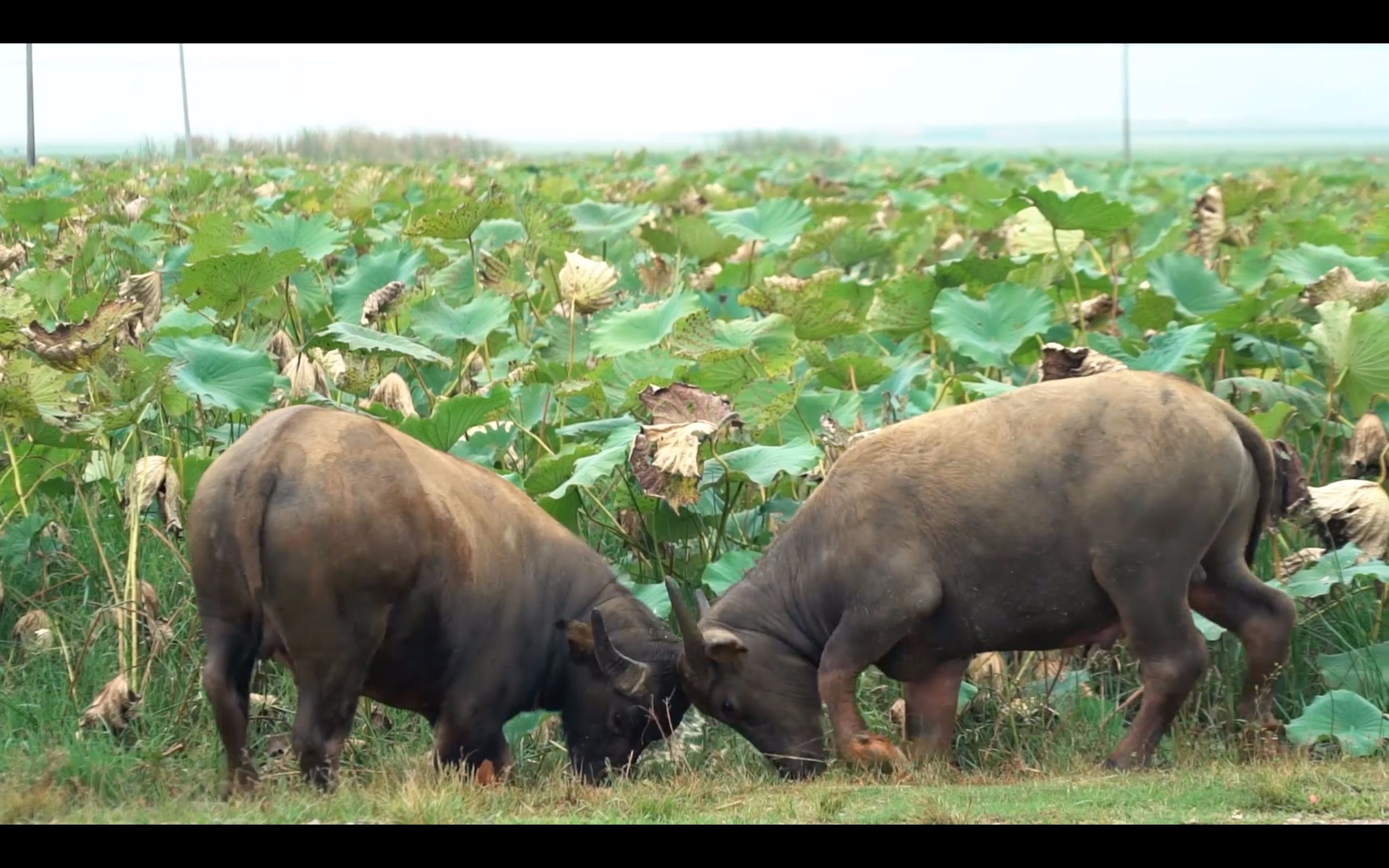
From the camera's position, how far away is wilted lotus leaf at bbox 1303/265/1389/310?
27.7ft

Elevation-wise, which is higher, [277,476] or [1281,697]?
[277,476]

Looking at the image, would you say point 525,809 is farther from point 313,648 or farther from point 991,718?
point 991,718

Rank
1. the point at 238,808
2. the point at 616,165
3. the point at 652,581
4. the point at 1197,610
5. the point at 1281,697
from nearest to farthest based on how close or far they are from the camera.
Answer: the point at 238,808
the point at 1197,610
the point at 1281,697
the point at 652,581
the point at 616,165

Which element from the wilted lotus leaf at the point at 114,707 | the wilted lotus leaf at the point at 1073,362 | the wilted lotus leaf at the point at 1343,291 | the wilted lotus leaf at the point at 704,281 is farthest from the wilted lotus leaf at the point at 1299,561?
the wilted lotus leaf at the point at 704,281

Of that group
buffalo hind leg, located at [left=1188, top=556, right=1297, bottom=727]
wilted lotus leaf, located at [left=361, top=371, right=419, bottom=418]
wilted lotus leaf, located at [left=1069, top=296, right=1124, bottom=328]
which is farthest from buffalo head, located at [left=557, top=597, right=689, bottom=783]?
wilted lotus leaf, located at [left=1069, top=296, right=1124, bottom=328]

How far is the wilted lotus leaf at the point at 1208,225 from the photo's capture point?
11438 millimetres

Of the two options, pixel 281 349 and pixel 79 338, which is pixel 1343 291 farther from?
pixel 79 338

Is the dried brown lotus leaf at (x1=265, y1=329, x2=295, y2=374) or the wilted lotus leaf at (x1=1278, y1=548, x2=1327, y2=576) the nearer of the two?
the wilted lotus leaf at (x1=1278, y1=548, x2=1327, y2=576)

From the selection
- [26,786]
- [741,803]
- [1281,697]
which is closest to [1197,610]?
[1281,697]

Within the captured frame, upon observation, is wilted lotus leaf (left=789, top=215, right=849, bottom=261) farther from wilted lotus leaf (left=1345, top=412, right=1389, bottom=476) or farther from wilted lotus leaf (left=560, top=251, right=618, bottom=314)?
wilted lotus leaf (left=1345, top=412, right=1389, bottom=476)

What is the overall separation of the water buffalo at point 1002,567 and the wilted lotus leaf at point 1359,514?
633 mm

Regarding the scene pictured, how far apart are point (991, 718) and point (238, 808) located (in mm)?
3087

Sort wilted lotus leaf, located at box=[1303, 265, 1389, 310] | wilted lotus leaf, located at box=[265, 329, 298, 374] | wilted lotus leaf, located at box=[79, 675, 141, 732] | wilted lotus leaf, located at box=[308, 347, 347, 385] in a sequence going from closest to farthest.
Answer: wilted lotus leaf, located at box=[79, 675, 141, 732] < wilted lotus leaf, located at box=[1303, 265, 1389, 310] < wilted lotus leaf, located at box=[308, 347, 347, 385] < wilted lotus leaf, located at box=[265, 329, 298, 374]

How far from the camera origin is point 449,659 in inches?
247
